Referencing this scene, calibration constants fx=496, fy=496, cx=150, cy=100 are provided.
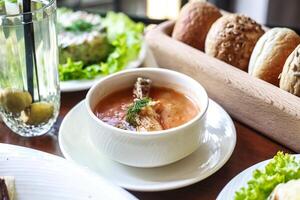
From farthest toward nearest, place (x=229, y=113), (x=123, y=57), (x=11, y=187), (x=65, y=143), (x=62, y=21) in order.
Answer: (x=62, y=21), (x=123, y=57), (x=229, y=113), (x=65, y=143), (x=11, y=187)

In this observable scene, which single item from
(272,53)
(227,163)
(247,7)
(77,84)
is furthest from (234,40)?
(247,7)

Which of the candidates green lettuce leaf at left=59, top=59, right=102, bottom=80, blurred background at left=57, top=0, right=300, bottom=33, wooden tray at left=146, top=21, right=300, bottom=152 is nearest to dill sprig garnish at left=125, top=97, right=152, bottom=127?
wooden tray at left=146, top=21, right=300, bottom=152

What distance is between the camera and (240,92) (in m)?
0.94

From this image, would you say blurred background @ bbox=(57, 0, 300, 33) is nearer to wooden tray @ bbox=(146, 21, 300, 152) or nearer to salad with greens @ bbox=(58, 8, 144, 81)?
salad with greens @ bbox=(58, 8, 144, 81)

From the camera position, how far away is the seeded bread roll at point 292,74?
2.84 feet

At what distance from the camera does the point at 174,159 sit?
2.74ft

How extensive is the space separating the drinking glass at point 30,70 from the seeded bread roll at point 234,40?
0.33m

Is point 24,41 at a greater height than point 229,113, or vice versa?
point 24,41

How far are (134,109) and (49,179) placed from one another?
185mm

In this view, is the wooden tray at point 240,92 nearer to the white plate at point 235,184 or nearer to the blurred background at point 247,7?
the white plate at point 235,184

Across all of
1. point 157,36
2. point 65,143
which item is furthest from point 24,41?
point 157,36

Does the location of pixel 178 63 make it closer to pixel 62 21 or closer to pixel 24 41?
pixel 24 41

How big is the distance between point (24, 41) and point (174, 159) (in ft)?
1.17

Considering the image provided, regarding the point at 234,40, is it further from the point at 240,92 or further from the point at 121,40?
the point at 121,40
